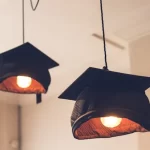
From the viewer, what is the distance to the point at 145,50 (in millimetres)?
Result: 2373

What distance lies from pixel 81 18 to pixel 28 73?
93cm

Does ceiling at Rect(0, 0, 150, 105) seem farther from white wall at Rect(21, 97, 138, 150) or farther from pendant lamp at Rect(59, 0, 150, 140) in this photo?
pendant lamp at Rect(59, 0, 150, 140)

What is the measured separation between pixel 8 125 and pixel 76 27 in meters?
1.99

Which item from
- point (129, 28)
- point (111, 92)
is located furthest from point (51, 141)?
point (111, 92)

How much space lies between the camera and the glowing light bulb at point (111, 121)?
4.43 ft

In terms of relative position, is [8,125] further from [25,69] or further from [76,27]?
[25,69]

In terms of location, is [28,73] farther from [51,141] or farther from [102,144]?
[51,141]

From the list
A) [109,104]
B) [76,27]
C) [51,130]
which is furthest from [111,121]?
[51,130]

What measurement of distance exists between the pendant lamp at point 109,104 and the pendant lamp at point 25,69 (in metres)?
0.23

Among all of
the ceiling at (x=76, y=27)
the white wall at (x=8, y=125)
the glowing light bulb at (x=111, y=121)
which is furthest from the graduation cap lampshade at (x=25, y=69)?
the white wall at (x=8, y=125)

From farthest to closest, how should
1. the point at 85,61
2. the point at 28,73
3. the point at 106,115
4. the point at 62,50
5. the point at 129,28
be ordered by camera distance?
the point at 85,61
the point at 62,50
the point at 129,28
the point at 28,73
the point at 106,115

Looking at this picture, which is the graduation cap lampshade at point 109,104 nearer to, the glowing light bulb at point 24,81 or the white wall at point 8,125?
the glowing light bulb at point 24,81

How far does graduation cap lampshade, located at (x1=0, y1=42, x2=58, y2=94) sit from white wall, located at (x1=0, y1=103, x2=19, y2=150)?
7.85ft

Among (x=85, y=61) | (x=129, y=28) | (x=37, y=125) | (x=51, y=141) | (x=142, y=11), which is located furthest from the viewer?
(x=37, y=125)
